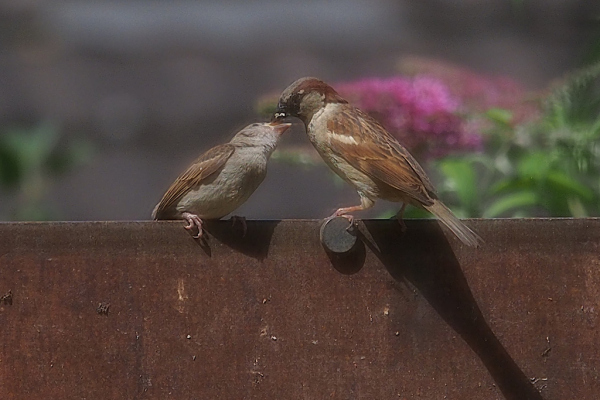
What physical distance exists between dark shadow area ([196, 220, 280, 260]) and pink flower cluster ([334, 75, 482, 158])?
108 cm

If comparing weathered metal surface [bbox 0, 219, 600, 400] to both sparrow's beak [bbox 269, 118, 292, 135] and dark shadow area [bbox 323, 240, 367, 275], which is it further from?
sparrow's beak [bbox 269, 118, 292, 135]

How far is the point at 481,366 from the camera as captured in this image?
3.26 m

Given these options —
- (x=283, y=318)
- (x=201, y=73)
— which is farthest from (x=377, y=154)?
(x=201, y=73)

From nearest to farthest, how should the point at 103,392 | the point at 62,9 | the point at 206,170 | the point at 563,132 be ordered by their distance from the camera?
the point at 103,392 < the point at 206,170 < the point at 563,132 < the point at 62,9

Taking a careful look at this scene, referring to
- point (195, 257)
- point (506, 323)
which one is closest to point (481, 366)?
point (506, 323)

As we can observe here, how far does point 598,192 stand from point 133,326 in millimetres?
1969

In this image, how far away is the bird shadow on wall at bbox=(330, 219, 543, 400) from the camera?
3.26 meters

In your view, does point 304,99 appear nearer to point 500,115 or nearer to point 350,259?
point 500,115

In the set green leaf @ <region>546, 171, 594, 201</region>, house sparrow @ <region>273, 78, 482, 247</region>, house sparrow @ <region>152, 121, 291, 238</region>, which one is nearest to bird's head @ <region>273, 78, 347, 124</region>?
house sparrow @ <region>273, 78, 482, 247</region>

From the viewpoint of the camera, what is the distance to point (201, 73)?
7035 millimetres

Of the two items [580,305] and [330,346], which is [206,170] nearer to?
[330,346]

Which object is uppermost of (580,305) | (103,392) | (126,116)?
(580,305)

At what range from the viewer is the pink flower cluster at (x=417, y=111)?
4.23 m

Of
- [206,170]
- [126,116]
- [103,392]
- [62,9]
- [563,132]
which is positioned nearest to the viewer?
[103,392]
